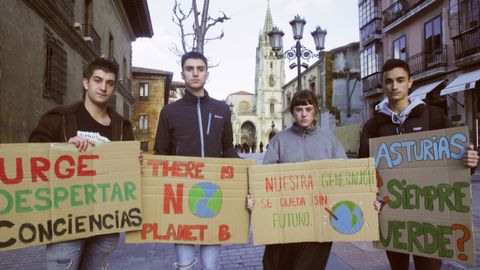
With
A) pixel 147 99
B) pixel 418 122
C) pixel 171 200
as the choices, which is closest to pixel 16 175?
→ pixel 171 200

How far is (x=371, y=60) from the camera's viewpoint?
78.7ft

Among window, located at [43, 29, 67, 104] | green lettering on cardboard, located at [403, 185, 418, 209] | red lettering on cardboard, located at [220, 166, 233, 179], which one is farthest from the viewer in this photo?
window, located at [43, 29, 67, 104]

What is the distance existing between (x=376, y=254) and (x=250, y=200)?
2573mm

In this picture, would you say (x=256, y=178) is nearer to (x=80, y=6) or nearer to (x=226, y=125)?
(x=226, y=125)

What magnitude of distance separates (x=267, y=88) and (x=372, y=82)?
191ft

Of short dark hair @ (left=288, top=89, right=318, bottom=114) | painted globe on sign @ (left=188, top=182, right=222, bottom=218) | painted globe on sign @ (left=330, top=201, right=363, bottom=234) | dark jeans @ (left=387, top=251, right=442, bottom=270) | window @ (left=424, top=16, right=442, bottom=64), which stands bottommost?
dark jeans @ (left=387, top=251, right=442, bottom=270)

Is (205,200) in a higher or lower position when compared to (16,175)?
lower

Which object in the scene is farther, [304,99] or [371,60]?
[371,60]

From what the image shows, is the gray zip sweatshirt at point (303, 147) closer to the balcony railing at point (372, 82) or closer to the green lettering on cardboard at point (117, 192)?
the green lettering on cardboard at point (117, 192)

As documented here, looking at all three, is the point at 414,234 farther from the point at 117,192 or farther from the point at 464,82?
the point at 464,82

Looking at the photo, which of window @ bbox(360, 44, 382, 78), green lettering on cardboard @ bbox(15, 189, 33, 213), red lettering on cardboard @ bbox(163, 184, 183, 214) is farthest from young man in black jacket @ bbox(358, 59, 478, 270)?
window @ bbox(360, 44, 382, 78)

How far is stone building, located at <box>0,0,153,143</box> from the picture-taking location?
25.2ft

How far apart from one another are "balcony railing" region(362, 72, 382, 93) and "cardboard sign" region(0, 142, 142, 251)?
846 inches

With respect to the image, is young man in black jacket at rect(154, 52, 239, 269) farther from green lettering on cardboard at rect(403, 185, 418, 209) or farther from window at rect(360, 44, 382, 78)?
window at rect(360, 44, 382, 78)
